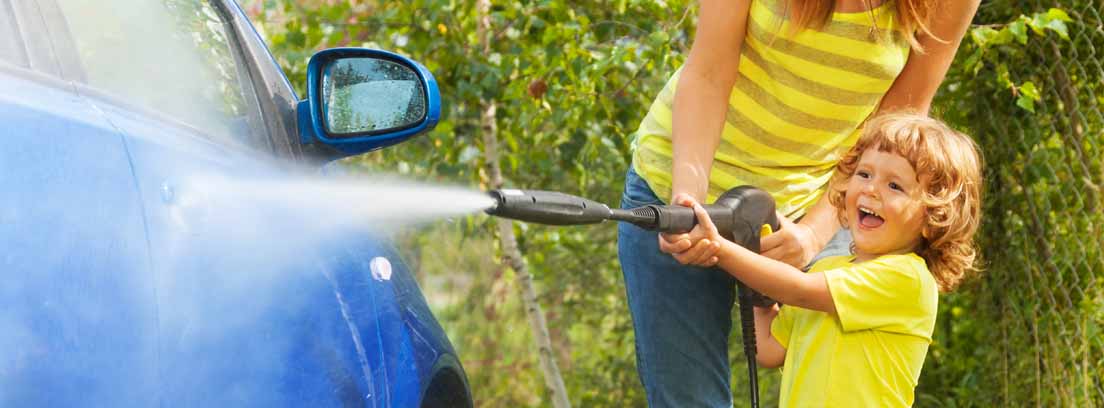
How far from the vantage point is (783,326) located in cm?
275

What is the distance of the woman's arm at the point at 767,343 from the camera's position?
2.77 meters

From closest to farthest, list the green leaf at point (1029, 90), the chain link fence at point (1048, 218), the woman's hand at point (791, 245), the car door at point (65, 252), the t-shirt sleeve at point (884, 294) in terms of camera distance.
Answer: the car door at point (65, 252) < the t-shirt sleeve at point (884, 294) < the woman's hand at point (791, 245) < the green leaf at point (1029, 90) < the chain link fence at point (1048, 218)

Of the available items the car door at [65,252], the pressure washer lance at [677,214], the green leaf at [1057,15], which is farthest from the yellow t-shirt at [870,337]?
the green leaf at [1057,15]

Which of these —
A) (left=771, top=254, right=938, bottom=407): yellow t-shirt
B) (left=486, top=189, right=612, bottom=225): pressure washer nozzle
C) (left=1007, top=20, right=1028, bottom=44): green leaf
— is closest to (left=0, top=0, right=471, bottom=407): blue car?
(left=486, top=189, right=612, bottom=225): pressure washer nozzle

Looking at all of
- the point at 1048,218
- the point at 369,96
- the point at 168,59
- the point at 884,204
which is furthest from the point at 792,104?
the point at 1048,218

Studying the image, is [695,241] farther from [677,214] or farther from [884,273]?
[884,273]

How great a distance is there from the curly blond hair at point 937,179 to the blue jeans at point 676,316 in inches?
8.0

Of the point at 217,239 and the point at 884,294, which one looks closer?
the point at 217,239

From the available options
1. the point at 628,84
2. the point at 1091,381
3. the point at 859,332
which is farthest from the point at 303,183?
the point at 1091,381

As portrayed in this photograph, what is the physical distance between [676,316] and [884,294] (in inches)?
16.2

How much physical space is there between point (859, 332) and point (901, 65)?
517 millimetres

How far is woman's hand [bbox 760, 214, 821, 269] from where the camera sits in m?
2.59

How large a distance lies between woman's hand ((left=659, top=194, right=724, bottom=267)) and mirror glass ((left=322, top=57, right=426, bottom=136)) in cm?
50

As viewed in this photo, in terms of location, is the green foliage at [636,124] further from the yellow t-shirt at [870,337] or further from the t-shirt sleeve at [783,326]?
the yellow t-shirt at [870,337]
